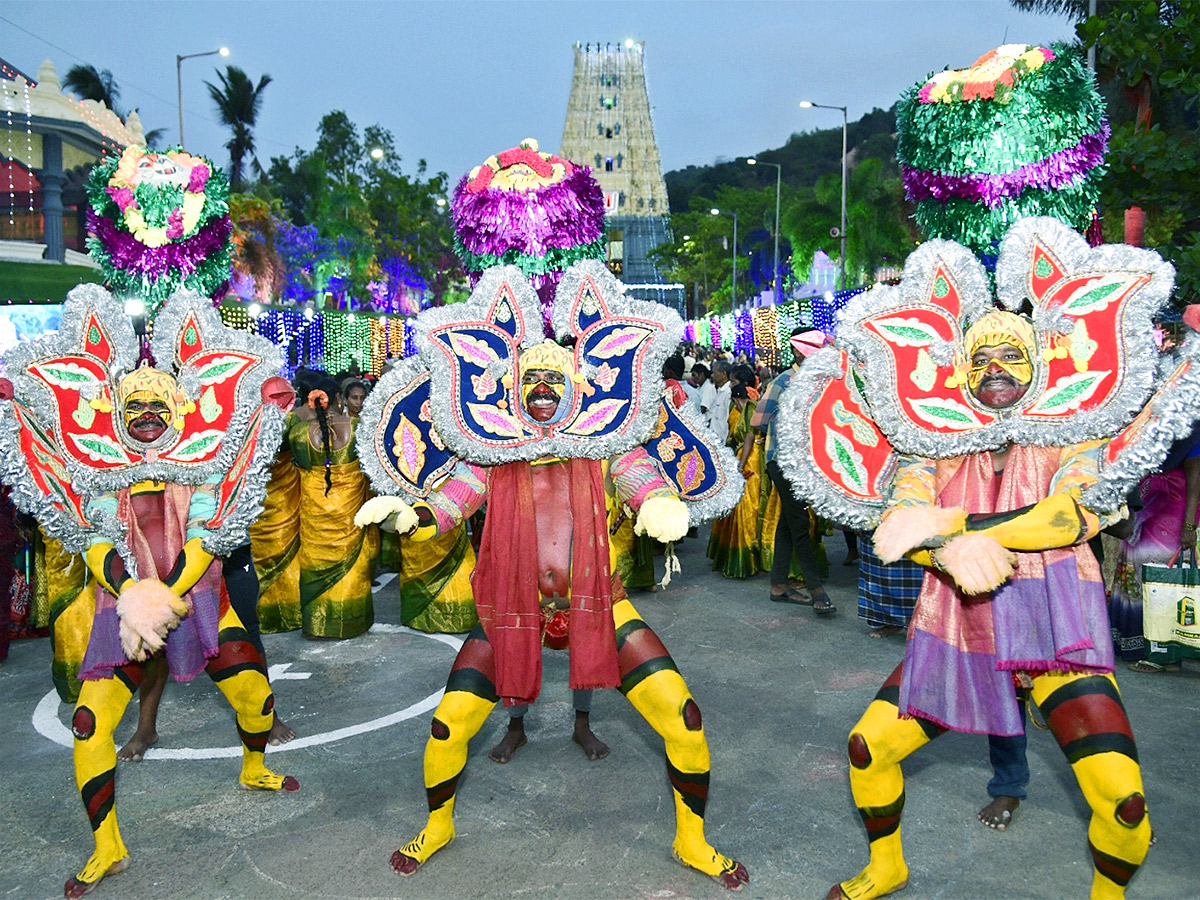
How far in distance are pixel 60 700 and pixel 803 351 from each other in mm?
4348

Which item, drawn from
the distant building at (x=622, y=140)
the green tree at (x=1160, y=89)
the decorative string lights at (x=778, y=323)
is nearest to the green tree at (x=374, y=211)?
the decorative string lights at (x=778, y=323)

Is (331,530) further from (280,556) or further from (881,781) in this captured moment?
(881,781)

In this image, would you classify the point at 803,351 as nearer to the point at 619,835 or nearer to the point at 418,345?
the point at 418,345

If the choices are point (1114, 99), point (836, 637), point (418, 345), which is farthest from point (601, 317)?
point (1114, 99)

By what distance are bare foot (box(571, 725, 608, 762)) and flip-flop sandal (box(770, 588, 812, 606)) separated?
9.83 feet

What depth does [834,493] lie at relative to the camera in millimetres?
3393

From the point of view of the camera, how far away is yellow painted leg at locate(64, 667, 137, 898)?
11.5 ft

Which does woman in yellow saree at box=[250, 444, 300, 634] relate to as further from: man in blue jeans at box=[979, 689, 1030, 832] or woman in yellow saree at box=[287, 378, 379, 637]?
man in blue jeans at box=[979, 689, 1030, 832]

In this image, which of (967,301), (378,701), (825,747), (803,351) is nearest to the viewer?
(967,301)

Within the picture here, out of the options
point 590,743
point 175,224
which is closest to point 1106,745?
point 590,743

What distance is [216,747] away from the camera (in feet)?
15.9

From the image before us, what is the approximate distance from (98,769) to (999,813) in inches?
129

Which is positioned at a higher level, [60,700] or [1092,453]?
[1092,453]

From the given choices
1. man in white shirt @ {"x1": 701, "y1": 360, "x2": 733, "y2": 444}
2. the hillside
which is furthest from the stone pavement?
the hillside
